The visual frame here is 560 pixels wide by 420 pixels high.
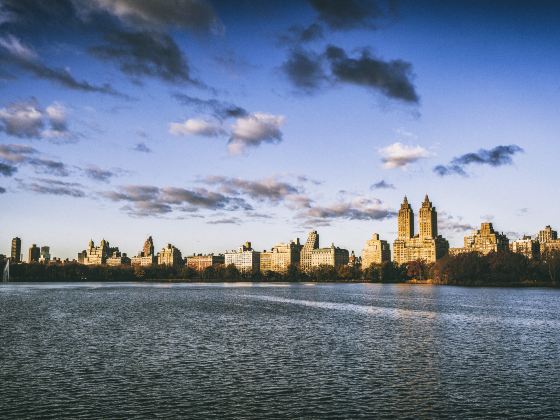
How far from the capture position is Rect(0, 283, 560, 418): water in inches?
1036

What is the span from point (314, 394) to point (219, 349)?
589 inches

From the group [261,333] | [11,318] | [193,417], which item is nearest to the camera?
[193,417]

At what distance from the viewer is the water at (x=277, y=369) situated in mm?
26312

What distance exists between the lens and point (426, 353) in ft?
135

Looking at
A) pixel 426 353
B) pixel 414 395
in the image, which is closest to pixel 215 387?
pixel 414 395

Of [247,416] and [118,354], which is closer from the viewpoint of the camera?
[247,416]

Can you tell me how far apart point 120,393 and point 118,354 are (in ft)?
37.8

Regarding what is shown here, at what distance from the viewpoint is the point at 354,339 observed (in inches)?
1886

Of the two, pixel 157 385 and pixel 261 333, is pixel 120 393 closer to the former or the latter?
pixel 157 385

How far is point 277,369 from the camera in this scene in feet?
114

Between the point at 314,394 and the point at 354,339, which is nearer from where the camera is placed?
the point at 314,394

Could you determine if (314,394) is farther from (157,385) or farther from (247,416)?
(157,385)

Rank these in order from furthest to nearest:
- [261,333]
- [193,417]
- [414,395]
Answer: [261,333] < [414,395] < [193,417]

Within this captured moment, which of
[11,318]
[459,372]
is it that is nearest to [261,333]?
[459,372]
